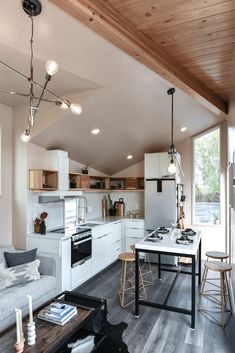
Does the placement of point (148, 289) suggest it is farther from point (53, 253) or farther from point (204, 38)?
point (204, 38)

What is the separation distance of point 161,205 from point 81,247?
81.4 inches

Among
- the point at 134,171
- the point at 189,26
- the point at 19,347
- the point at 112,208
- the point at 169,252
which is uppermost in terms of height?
the point at 189,26

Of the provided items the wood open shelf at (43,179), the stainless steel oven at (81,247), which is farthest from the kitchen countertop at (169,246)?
the wood open shelf at (43,179)

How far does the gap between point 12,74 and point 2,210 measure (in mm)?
2004

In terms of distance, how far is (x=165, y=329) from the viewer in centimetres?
284

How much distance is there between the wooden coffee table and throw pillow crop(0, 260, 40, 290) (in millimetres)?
773

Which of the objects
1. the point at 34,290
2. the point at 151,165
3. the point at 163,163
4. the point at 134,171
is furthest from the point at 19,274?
the point at 134,171

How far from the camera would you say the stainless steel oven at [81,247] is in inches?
144

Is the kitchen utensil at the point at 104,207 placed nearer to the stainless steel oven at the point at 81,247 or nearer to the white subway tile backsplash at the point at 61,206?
the white subway tile backsplash at the point at 61,206

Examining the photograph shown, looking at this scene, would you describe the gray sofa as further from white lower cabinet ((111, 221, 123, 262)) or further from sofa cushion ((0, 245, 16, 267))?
white lower cabinet ((111, 221, 123, 262))

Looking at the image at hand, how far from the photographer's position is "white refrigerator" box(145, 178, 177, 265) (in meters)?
5.04

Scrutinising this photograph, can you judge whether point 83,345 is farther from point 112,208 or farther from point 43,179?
point 112,208

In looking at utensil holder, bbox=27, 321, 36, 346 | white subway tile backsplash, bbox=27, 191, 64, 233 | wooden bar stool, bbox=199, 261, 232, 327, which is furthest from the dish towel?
white subway tile backsplash, bbox=27, 191, 64, 233

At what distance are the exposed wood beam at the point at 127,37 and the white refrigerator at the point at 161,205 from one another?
7.31ft
